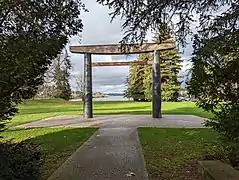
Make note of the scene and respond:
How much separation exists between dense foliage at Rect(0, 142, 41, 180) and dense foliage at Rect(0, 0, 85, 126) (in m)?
0.45

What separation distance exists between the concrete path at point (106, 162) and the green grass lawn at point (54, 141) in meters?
0.22

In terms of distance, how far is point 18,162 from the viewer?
13.0 feet

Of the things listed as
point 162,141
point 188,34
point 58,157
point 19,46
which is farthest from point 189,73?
point 162,141

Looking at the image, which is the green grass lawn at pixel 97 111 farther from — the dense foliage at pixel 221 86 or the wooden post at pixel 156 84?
the dense foliage at pixel 221 86

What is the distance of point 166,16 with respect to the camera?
5594 millimetres

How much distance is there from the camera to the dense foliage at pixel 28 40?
3.66 metres

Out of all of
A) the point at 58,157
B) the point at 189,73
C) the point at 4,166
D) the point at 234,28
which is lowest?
the point at 58,157

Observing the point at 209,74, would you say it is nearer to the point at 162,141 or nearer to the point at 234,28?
the point at 234,28

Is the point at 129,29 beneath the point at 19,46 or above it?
above

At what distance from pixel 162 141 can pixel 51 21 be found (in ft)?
17.1

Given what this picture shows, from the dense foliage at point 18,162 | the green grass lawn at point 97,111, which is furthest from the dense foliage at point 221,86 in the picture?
the green grass lawn at point 97,111

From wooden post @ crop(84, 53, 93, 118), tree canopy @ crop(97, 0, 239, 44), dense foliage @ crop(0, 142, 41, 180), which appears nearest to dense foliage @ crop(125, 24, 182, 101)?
wooden post @ crop(84, 53, 93, 118)

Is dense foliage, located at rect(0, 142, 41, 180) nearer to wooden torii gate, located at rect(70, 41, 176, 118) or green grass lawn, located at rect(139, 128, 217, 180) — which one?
green grass lawn, located at rect(139, 128, 217, 180)

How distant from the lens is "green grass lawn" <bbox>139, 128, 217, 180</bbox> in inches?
216
